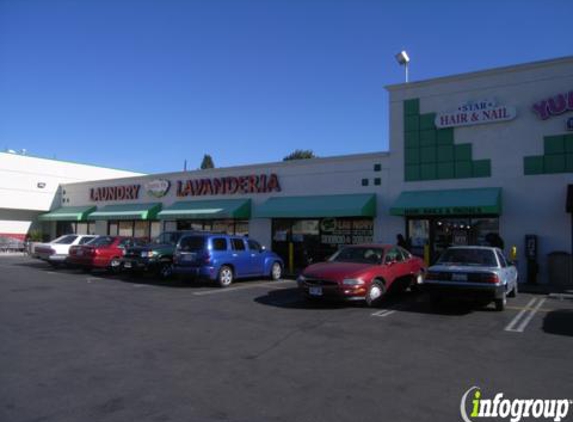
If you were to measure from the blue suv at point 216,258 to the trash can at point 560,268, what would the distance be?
993 centimetres

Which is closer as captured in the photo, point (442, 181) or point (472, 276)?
point (472, 276)

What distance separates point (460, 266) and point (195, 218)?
16379 millimetres

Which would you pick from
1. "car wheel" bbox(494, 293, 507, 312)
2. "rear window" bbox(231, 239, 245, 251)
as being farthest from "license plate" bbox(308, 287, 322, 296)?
"rear window" bbox(231, 239, 245, 251)

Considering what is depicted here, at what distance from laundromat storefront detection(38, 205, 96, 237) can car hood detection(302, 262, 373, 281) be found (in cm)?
2545

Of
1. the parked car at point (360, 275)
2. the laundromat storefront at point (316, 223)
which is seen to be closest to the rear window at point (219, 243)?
the parked car at point (360, 275)

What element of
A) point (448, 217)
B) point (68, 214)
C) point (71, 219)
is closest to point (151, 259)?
point (448, 217)

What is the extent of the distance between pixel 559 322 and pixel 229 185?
58.8ft

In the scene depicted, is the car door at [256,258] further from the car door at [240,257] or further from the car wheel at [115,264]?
the car wheel at [115,264]

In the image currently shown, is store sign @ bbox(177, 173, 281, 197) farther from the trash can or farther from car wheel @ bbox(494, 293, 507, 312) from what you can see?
car wheel @ bbox(494, 293, 507, 312)

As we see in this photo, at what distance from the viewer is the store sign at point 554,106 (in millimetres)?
16609

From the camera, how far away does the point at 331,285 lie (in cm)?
1091

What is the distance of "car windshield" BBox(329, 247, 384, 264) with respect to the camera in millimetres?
12109

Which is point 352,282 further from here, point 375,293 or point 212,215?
point 212,215

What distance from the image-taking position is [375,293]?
1141 cm
